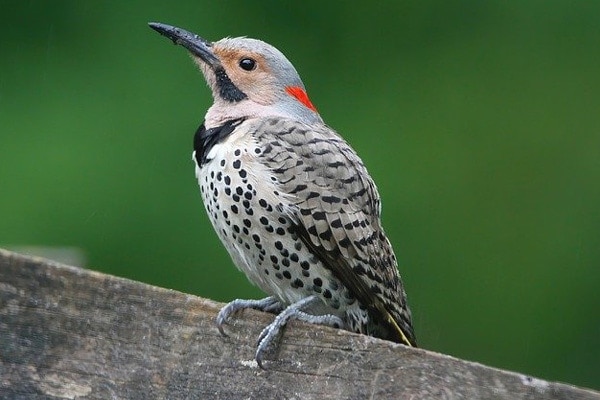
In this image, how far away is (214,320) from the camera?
2.15 meters

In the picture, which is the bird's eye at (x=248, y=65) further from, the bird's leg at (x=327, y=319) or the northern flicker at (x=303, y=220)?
the bird's leg at (x=327, y=319)

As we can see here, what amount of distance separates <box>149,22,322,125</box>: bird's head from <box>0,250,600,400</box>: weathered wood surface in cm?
113

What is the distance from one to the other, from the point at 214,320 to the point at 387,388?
37cm

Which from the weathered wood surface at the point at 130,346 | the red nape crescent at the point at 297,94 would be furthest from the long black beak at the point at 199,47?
the weathered wood surface at the point at 130,346

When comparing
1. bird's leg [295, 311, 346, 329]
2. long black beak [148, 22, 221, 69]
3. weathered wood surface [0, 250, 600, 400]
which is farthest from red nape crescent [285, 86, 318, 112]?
weathered wood surface [0, 250, 600, 400]

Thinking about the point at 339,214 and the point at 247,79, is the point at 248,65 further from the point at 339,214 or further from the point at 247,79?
the point at 339,214

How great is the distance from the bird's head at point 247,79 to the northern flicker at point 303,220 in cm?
12

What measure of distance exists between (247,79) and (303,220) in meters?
0.65

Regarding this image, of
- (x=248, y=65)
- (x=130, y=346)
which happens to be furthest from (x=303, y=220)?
(x=130, y=346)

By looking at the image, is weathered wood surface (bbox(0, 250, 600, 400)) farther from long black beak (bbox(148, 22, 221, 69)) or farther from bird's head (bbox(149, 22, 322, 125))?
long black beak (bbox(148, 22, 221, 69))

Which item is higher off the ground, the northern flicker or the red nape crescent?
the red nape crescent

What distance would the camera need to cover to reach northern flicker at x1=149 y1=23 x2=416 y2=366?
2.88 m

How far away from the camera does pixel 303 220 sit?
2869 mm

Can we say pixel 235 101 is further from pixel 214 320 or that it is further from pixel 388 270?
pixel 214 320
